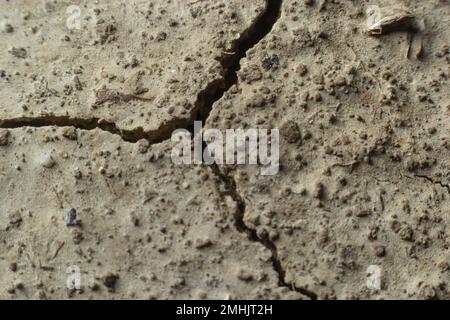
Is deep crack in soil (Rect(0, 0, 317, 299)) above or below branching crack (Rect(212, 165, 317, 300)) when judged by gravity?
above

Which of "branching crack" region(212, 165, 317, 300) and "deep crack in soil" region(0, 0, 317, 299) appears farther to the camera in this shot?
"deep crack in soil" region(0, 0, 317, 299)

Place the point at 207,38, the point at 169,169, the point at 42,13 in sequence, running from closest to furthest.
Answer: the point at 169,169 < the point at 207,38 < the point at 42,13

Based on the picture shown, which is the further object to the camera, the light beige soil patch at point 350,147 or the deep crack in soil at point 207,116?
the deep crack in soil at point 207,116

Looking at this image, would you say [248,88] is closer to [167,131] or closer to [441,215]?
[167,131]

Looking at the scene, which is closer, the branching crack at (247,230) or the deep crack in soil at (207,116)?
the branching crack at (247,230)

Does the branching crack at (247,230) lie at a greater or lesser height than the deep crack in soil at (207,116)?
lesser

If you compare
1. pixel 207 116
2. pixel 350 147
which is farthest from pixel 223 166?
pixel 350 147

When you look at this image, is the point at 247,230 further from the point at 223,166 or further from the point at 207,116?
the point at 207,116

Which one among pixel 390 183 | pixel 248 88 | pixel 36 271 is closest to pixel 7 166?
pixel 36 271
